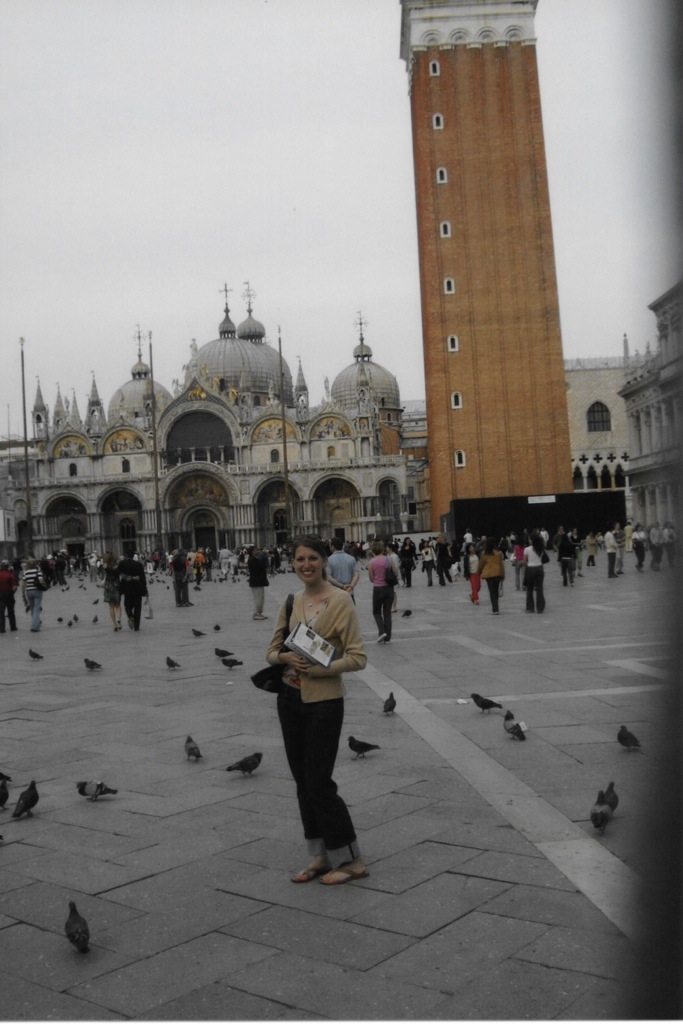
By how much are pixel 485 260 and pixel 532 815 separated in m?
38.1

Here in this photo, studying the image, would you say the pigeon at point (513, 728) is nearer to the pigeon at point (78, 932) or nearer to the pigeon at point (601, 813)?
the pigeon at point (601, 813)

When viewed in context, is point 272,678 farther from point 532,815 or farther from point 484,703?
point 484,703

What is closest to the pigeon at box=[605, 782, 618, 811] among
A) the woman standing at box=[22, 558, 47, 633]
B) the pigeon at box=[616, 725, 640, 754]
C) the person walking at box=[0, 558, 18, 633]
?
the pigeon at box=[616, 725, 640, 754]

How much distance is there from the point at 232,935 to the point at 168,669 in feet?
23.2

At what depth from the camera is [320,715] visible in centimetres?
376

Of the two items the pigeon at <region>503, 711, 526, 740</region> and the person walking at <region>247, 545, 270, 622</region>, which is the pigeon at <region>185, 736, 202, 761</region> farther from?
the person walking at <region>247, 545, 270, 622</region>

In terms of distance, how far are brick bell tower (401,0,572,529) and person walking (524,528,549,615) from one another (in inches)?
1033

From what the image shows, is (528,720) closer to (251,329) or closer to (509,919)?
(509,919)

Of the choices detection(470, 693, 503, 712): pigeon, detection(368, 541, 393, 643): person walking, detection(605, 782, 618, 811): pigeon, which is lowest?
detection(470, 693, 503, 712): pigeon

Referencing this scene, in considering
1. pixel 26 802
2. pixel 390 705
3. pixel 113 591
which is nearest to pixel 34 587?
pixel 113 591

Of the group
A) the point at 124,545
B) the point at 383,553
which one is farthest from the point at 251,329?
the point at 383,553

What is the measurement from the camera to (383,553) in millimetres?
12016

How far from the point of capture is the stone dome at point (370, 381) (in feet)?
238

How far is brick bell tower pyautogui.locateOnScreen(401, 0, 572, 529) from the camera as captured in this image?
40.2m
